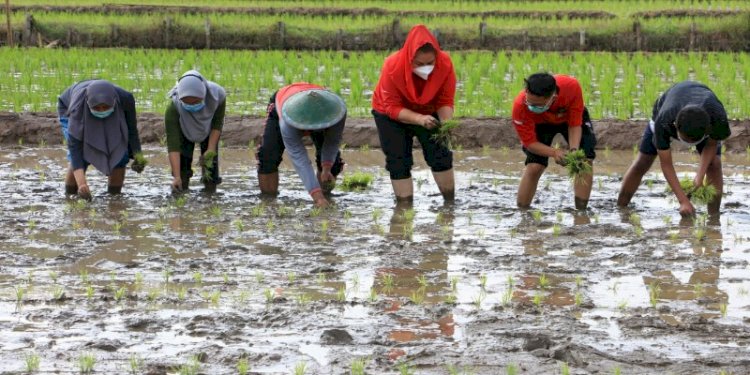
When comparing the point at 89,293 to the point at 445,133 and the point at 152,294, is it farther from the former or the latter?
the point at 445,133

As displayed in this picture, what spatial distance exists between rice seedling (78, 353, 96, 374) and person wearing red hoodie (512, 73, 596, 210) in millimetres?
3459

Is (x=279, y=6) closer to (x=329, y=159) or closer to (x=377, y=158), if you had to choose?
(x=377, y=158)

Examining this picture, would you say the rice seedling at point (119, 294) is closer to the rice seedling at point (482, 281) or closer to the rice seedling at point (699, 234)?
the rice seedling at point (482, 281)

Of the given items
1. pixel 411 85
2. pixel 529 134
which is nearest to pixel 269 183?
pixel 411 85

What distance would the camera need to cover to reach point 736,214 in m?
7.50

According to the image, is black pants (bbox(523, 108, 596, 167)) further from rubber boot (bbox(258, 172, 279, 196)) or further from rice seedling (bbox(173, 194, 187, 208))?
rice seedling (bbox(173, 194, 187, 208))

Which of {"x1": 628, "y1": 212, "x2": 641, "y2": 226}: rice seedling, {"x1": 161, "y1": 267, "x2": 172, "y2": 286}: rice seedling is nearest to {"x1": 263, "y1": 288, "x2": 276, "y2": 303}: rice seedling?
{"x1": 161, "y1": 267, "x2": 172, "y2": 286}: rice seedling

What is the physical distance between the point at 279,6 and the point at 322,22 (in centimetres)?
312

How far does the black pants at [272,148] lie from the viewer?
8.12 m

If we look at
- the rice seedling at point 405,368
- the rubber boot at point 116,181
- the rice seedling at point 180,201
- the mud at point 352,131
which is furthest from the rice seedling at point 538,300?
the mud at point 352,131

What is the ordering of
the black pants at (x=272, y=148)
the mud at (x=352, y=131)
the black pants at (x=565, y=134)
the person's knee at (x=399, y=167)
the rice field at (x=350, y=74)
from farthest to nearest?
the rice field at (x=350, y=74) → the mud at (x=352, y=131) → the black pants at (x=272, y=148) → the person's knee at (x=399, y=167) → the black pants at (x=565, y=134)

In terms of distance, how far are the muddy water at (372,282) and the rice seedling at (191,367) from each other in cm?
1

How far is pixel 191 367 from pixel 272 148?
4.00 meters

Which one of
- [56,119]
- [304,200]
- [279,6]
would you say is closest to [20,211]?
[304,200]
